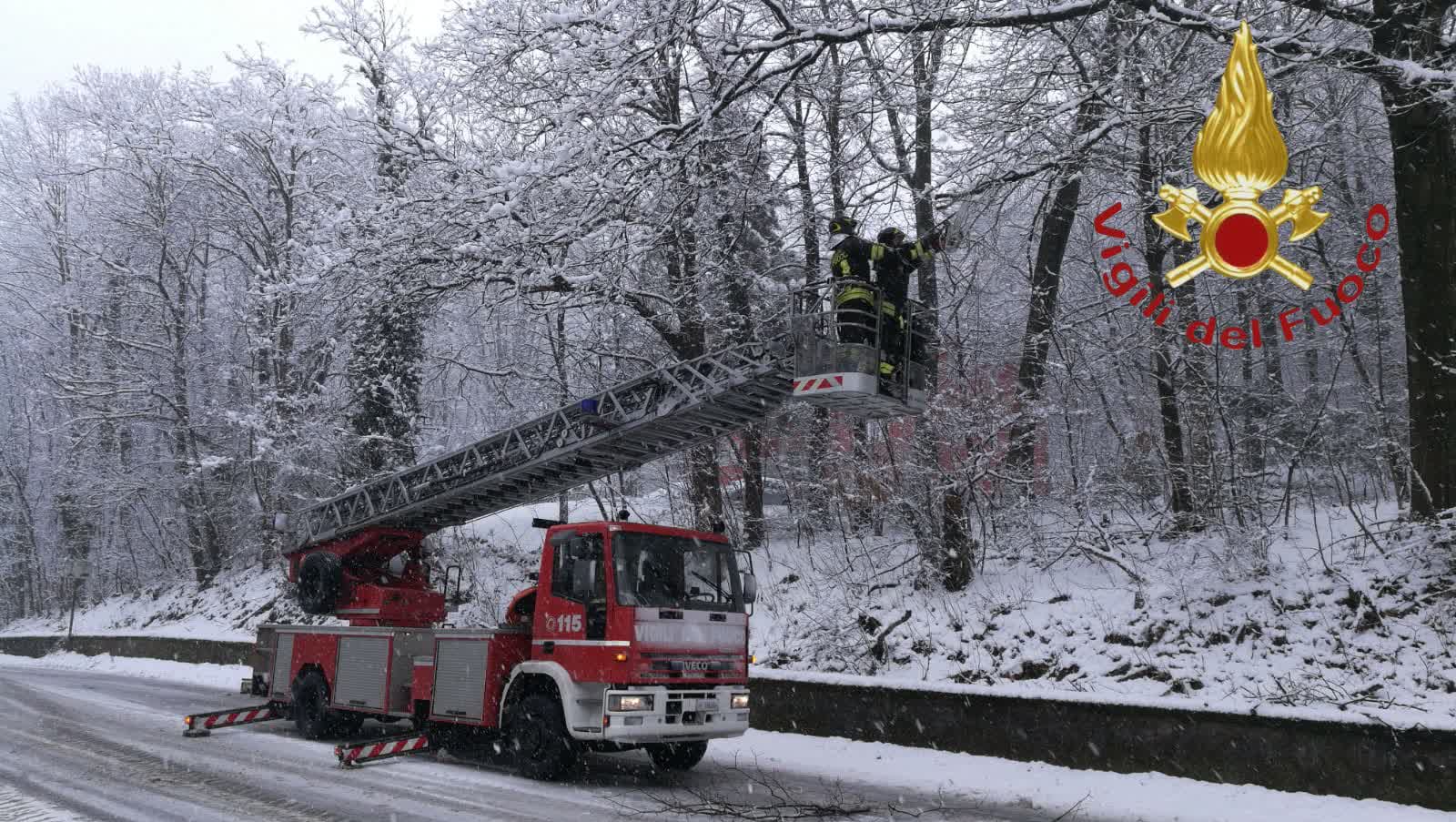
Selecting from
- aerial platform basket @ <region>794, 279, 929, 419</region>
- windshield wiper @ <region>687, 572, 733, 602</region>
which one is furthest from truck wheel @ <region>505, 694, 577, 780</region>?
aerial platform basket @ <region>794, 279, 929, 419</region>

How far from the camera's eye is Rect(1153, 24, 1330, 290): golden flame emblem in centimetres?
773

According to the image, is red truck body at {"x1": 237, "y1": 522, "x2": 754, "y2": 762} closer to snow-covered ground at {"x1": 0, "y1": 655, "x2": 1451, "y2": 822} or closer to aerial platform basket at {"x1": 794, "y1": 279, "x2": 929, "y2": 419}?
snow-covered ground at {"x1": 0, "y1": 655, "x2": 1451, "y2": 822}

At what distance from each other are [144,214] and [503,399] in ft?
44.2

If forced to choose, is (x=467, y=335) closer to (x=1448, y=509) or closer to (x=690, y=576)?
(x=690, y=576)

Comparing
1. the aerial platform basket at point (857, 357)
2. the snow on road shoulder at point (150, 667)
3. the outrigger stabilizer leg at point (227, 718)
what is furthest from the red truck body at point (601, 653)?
the snow on road shoulder at point (150, 667)

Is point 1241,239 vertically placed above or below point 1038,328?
Result: below

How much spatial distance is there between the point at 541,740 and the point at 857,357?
475 centimetres

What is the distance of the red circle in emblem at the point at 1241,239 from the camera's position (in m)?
9.14

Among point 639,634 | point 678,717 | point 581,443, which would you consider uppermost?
point 581,443

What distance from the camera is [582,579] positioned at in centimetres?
909

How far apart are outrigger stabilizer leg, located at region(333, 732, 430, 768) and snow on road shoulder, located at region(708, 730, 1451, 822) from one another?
330cm

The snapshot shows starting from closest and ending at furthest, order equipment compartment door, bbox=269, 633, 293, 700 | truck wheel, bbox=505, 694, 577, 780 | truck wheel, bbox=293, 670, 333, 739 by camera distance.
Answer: truck wheel, bbox=505, 694, 577, 780, truck wheel, bbox=293, 670, 333, 739, equipment compartment door, bbox=269, 633, 293, 700

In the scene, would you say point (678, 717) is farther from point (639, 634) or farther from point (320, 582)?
point (320, 582)

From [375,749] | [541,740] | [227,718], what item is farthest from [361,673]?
[541,740]
